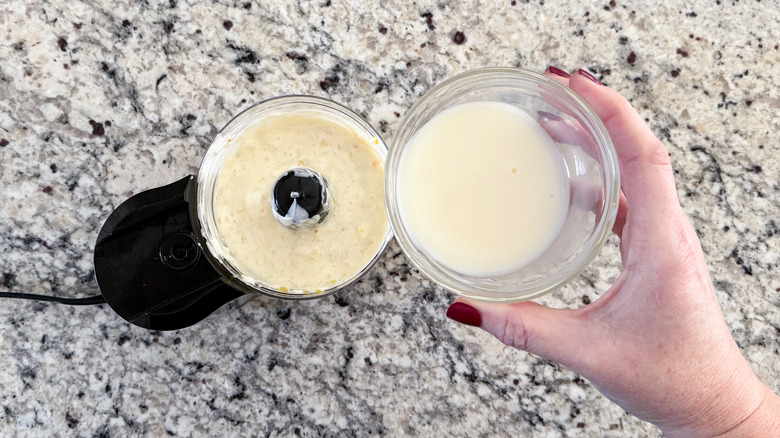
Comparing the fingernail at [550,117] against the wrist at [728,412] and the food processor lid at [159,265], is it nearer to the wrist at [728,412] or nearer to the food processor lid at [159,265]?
the wrist at [728,412]

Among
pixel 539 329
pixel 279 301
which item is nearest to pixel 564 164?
pixel 539 329

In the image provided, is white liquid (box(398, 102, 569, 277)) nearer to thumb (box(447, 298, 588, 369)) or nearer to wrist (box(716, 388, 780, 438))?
thumb (box(447, 298, 588, 369))

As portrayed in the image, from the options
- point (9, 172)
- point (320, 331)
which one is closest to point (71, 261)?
point (9, 172)

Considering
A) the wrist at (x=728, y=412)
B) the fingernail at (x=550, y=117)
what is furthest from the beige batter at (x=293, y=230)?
the wrist at (x=728, y=412)

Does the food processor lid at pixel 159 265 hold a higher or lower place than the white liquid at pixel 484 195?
lower

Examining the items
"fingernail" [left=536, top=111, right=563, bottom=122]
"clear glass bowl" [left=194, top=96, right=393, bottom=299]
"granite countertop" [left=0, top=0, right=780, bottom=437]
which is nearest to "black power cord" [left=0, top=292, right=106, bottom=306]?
"granite countertop" [left=0, top=0, right=780, bottom=437]

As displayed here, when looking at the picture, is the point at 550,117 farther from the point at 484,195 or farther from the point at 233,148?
the point at 233,148

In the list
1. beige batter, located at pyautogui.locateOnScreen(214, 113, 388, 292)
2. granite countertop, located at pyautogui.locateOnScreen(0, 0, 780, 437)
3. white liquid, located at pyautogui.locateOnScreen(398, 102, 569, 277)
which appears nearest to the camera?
white liquid, located at pyautogui.locateOnScreen(398, 102, 569, 277)
